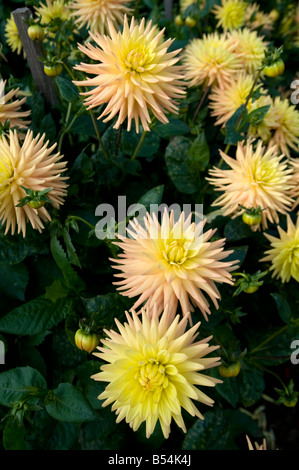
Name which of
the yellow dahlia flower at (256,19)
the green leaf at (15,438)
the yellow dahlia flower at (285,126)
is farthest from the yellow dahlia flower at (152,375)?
the yellow dahlia flower at (256,19)

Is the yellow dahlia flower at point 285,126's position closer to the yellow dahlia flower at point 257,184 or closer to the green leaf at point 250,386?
the yellow dahlia flower at point 257,184

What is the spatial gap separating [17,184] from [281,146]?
2.48ft

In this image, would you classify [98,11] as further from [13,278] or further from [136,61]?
[13,278]

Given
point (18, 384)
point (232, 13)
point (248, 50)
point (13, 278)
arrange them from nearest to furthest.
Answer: point (18, 384)
point (13, 278)
point (248, 50)
point (232, 13)

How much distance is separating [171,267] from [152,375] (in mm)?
186

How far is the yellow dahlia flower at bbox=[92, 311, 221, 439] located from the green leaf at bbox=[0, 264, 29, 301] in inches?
19.4

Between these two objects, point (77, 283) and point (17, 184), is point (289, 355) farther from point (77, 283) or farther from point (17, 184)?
point (17, 184)

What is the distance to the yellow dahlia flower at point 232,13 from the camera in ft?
5.17

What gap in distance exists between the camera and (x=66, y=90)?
1.03 m

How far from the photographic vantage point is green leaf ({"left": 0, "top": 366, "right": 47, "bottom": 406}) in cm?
94

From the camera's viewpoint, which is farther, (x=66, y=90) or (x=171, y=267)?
(x=66, y=90)

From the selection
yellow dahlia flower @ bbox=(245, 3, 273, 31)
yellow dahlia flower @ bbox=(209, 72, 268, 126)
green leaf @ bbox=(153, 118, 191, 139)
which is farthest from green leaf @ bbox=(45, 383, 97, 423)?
yellow dahlia flower @ bbox=(245, 3, 273, 31)

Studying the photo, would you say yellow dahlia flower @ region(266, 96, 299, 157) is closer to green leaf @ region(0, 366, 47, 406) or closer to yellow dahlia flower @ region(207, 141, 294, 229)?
yellow dahlia flower @ region(207, 141, 294, 229)

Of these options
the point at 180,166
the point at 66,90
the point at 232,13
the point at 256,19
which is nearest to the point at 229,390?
the point at 180,166
